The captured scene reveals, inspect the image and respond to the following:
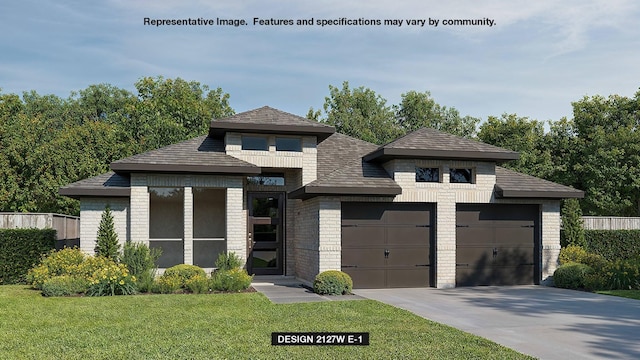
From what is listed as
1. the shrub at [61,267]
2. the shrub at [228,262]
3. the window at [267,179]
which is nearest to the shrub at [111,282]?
the shrub at [61,267]

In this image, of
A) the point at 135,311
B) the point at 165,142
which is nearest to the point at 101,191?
the point at 135,311

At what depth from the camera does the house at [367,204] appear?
707 inches

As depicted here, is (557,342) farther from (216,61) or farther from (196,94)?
(196,94)

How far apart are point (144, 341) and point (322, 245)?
28.3 feet

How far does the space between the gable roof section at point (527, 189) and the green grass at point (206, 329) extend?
7.06m

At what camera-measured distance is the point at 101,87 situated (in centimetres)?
5538

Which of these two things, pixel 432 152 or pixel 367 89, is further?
pixel 367 89

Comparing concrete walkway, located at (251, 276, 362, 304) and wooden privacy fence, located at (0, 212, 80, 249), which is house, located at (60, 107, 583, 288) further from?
wooden privacy fence, located at (0, 212, 80, 249)

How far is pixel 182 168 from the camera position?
18.0m

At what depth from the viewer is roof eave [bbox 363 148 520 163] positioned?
706 inches

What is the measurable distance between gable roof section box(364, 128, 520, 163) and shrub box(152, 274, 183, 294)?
289 inches

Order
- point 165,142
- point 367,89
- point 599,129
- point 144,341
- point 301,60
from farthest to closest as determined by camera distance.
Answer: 1. point 367,89
2. point 599,129
3. point 165,142
4. point 301,60
5. point 144,341

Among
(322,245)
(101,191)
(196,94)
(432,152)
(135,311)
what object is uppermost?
(196,94)

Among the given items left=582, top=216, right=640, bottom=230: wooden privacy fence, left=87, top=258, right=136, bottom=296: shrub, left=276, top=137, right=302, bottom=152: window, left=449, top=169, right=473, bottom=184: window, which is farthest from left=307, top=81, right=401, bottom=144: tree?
left=87, top=258, right=136, bottom=296: shrub
